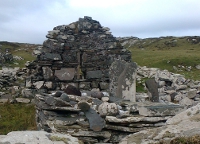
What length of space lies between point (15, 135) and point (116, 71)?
7.28 metres

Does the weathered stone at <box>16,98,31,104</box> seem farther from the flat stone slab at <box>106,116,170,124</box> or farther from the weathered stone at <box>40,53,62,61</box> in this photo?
the flat stone slab at <box>106,116,170,124</box>

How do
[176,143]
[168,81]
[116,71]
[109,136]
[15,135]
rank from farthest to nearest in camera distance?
[168,81] → [116,71] → [109,136] → [15,135] → [176,143]

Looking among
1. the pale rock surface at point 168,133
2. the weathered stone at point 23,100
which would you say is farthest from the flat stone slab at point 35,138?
the weathered stone at point 23,100

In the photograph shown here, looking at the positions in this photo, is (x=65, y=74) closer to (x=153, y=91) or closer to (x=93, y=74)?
(x=93, y=74)

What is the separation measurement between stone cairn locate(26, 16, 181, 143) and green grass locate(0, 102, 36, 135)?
50.7 inches

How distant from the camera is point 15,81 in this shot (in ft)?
64.8

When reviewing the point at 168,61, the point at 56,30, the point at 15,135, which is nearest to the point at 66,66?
the point at 56,30

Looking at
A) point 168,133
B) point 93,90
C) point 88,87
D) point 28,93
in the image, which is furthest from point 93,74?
point 168,133

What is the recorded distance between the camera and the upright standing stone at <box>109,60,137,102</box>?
1061cm

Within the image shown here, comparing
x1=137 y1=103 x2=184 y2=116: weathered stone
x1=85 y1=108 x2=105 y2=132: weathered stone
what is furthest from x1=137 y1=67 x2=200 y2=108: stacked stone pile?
x1=85 y1=108 x2=105 y2=132: weathered stone

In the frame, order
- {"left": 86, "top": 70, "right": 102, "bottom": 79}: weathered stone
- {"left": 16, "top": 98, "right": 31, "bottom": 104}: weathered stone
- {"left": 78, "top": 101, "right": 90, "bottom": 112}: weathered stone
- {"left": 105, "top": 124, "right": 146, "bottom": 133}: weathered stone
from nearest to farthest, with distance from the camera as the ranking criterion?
1. {"left": 105, "top": 124, "right": 146, "bottom": 133}: weathered stone
2. {"left": 78, "top": 101, "right": 90, "bottom": 112}: weathered stone
3. {"left": 16, "top": 98, "right": 31, "bottom": 104}: weathered stone
4. {"left": 86, "top": 70, "right": 102, "bottom": 79}: weathered stone

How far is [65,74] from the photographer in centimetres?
1575

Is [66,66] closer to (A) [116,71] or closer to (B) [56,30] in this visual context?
(B) [56,30]

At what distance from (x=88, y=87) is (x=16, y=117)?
15.1 ft
